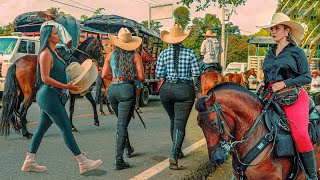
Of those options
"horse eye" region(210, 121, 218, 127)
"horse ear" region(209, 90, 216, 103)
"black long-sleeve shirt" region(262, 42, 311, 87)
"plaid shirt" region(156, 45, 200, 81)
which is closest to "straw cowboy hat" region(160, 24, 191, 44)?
"plaid shirt" region(156, 45, 200, 81)

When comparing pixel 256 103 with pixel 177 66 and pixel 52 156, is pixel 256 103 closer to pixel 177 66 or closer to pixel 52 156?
pixel 177 66

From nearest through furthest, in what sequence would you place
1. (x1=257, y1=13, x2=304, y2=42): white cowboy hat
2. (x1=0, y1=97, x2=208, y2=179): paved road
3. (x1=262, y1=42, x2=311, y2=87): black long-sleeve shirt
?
(x1=262, y1=42, x2=311, y2=87): black long-sleeve shirt < (x1=257, y1=13, x2=304, y2=42): white cowboy hat < (x1=0, y1=97, x2=208, y2=179): paved road

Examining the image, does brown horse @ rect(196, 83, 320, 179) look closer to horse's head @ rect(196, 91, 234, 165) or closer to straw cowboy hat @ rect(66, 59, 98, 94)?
horse's head @ rect(196, 91, 234, 165)

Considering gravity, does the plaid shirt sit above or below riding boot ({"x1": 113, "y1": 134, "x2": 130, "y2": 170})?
above

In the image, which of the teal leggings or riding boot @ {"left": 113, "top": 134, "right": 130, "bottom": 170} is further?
riding boot @ {"left": 113, "top": 134, "right": 130, "bottom": 170}

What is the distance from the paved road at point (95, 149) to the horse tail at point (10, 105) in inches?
11.2

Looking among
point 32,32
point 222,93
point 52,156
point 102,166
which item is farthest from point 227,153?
point 32,32

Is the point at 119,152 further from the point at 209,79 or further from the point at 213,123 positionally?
the point at 209,79

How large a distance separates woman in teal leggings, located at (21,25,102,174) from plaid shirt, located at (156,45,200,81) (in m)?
1.40

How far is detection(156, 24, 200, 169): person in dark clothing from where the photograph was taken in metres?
5.60

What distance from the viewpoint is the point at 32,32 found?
63.6 ft

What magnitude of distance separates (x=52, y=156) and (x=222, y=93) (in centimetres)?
402

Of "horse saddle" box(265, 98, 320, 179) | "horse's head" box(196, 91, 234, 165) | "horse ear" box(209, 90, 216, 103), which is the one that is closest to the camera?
"horse's head" box(196, 91, 234, 165)

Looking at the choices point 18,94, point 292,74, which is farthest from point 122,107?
point 18,94
